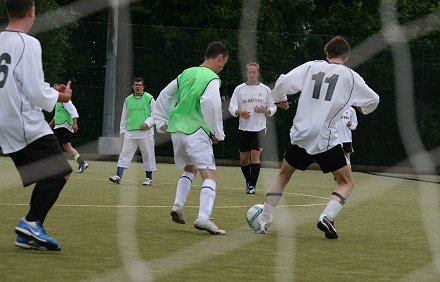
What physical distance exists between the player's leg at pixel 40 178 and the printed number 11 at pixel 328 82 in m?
2.61

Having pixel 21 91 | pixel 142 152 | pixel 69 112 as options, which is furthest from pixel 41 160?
pixel 69 112

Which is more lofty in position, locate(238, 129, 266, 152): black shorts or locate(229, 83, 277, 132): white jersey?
locate(229, 83, 277, 132): white jersey

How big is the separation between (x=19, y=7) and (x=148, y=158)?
348 inches

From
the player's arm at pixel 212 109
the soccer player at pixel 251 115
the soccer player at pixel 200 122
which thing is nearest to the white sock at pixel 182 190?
the soccer player at pixel 200 122

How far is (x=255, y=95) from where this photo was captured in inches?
595

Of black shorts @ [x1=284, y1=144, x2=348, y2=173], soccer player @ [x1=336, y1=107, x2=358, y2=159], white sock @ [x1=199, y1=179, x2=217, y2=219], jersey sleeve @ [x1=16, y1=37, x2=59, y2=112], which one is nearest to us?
jersey sleeve @ [x1=16, y1=37, x2=59, y2=112]

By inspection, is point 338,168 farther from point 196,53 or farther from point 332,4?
point 332,4

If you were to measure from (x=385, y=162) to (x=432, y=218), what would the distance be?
11.3m

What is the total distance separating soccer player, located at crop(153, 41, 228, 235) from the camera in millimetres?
8969

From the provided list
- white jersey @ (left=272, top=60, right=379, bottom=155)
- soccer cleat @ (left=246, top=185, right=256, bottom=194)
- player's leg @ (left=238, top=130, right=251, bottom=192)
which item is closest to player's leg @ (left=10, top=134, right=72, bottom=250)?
white jersey @ (left=272, top=60, right=379, bottom=155)

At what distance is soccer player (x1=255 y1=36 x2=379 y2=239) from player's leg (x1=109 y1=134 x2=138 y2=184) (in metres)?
6.77

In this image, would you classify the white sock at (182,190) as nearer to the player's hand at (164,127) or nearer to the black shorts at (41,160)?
the player's hand at (164,127)

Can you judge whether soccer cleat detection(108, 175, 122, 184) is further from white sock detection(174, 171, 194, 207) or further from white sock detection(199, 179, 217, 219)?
white sock detection(199, 179, 217, 219)

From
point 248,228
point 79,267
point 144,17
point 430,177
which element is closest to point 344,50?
point 248,228
